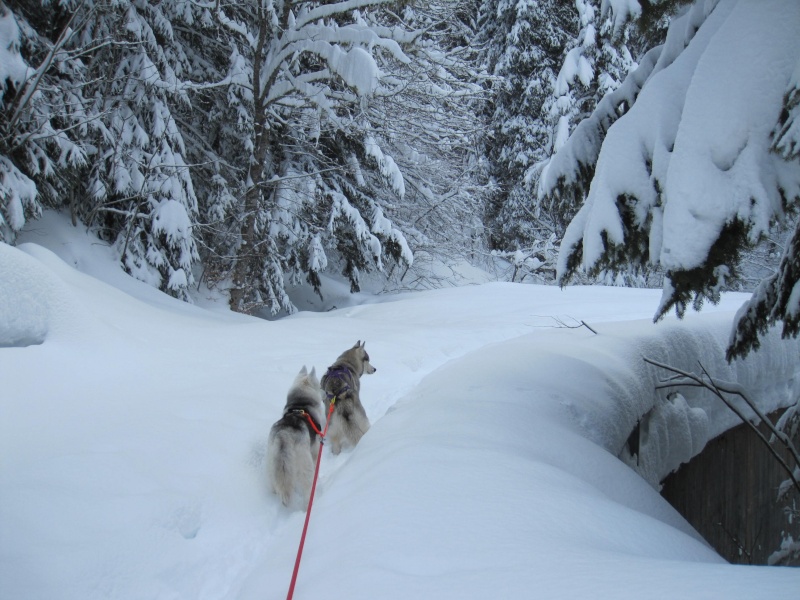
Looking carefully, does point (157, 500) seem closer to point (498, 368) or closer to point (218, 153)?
point (498, 368)

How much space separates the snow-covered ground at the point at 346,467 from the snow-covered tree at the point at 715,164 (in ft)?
4.13

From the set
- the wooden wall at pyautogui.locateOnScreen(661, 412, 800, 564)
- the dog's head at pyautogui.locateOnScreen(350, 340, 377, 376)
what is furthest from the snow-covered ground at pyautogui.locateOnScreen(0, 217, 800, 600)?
the wooden wall at pyautogui.locateOnScreen(661, 412, 800, 564)

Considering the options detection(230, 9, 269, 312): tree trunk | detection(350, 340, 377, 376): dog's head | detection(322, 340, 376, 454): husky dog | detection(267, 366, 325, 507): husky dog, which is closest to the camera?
detection(267, 366, 325, 507): husky dog

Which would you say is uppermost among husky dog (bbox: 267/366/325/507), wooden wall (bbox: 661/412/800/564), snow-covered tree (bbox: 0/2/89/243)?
snow-covered tree (bbox: 0/2/89/243)

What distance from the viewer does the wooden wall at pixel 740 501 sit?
5664 mm

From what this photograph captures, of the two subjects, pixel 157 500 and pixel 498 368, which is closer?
pixel 157 500

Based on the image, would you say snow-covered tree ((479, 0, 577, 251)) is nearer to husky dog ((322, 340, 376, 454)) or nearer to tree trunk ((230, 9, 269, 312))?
tree trunk ((230, 9, 269, 312))

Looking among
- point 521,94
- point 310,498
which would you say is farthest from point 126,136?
point 521,94

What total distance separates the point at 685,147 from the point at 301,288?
12.9m

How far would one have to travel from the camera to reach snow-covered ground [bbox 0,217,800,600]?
182 cm

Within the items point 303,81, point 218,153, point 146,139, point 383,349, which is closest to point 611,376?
point 383,349

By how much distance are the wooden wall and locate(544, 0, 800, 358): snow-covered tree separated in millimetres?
3459

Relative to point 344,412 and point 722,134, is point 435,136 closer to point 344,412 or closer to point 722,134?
point 344,412

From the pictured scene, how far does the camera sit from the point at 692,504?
5.59 meters
